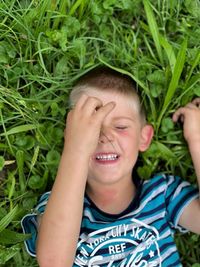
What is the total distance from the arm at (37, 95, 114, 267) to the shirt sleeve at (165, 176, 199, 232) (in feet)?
1.74

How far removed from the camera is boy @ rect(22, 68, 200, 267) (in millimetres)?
2533

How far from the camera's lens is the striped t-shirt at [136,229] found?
273cm

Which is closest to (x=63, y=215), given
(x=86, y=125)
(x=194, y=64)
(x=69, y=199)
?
(x=69, y=199)

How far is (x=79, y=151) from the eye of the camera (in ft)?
8.32

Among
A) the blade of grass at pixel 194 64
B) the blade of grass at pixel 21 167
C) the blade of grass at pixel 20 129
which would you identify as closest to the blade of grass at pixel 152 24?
the blade of grass at pixel 194 64

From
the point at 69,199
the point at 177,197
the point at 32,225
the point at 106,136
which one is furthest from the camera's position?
the point at 177,197

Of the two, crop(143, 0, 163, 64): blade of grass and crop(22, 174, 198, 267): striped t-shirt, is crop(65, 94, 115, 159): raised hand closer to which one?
crop(22, 174, 198, 267): striped t-shirt

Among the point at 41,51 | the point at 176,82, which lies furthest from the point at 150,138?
the point at 41,51

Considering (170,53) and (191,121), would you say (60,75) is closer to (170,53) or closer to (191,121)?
(170,53)

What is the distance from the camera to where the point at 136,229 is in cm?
278

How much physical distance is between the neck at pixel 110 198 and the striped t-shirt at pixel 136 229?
31 mm

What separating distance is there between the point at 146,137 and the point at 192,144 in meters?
0.23

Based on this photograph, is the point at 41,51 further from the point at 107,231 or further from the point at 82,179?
the point at 107,231

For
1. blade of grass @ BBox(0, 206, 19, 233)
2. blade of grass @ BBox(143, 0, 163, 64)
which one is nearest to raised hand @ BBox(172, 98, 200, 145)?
blade of grass @ BBox(143, 0, 163, 64)
